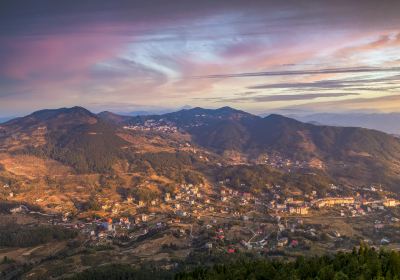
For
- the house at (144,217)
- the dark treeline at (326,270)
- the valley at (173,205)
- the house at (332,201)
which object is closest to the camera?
the dark treeline at (326,270)

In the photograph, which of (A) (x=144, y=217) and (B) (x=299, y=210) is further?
(B) (x=299, y=210)

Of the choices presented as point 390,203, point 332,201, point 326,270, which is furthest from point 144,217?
point 326,270

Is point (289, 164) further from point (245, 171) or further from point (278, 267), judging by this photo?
point (278, 267)

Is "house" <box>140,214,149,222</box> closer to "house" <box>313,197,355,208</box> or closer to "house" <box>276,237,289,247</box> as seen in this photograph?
"house" <box>276,237,289,247</box>

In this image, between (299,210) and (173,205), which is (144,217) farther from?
(299,210)

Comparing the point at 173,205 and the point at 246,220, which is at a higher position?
the point at 173,205

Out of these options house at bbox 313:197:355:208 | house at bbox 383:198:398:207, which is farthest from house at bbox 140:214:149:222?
house at bbox 383:198:398:207

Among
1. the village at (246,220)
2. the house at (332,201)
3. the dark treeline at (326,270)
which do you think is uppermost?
the dark treeline at (326,270)

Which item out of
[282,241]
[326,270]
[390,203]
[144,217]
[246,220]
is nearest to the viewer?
[326,270]

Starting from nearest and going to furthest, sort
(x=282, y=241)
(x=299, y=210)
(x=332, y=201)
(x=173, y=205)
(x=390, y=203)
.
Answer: (x=282, y=241)
(x=299, y=210)
(x=390, y=203)
(x=173, y=205)
(x=332, y=201)

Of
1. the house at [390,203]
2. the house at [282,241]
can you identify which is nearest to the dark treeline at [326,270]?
the house at [282,241]

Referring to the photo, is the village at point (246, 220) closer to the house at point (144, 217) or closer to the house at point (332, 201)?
the house at point (332, 201)

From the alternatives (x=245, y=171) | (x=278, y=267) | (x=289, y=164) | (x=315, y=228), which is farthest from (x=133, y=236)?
(x=289, y=164)
